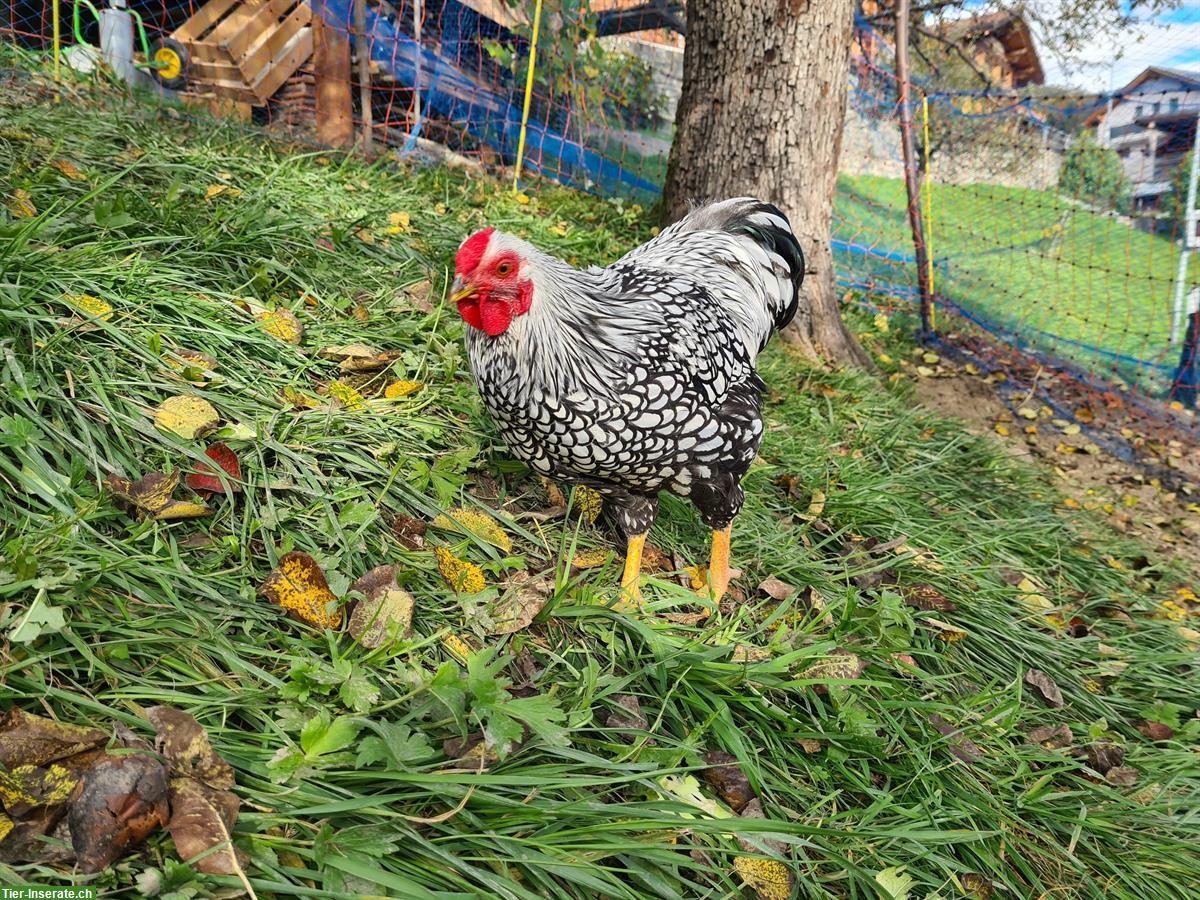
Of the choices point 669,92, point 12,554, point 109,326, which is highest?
point 669,92

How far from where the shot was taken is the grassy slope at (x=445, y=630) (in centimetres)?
158

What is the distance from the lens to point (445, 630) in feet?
6.53

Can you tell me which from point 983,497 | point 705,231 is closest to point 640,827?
point 705,231

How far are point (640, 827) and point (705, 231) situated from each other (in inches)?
94.3

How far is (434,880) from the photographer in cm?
145

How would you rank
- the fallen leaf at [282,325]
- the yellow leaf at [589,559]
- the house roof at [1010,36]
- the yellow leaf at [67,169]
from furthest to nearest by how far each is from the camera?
the house roof at [1010,36]
the yellow leaf at [67,169]
the fallen leaf at [282,325]
the yellow leaf at [589,559]

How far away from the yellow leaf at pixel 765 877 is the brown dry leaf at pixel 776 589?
1023mm

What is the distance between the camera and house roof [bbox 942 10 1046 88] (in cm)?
845

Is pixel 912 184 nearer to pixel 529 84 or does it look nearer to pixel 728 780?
pixel 529 84

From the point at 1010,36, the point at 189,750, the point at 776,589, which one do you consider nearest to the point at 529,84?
the point at 776,589

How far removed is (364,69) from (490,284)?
3.81m

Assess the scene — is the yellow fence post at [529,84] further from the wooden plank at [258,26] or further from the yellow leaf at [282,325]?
the yellow leaf at [282,325]

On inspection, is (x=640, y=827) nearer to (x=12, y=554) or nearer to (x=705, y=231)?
(x=12, y=554)

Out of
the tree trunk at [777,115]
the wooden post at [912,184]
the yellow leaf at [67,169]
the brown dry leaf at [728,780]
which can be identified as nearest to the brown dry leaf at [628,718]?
the brown dry leaf at [728,780]
